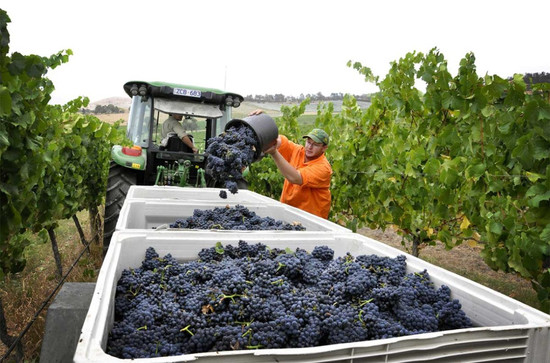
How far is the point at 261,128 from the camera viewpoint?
8.01ft

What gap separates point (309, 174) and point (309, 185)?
12 centimetres

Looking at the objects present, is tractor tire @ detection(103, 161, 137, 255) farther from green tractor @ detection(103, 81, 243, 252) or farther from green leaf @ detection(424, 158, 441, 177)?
green leaf @ detection(424, 158, 441, 177)

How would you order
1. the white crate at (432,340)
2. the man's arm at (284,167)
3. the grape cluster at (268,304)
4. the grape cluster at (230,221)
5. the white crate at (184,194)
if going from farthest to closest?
the white crate at (184,194) < the man's arm at (284,167) < the grape cluster at (230,221) < the grape cluster at (268,304) < the white crate at (432,340)

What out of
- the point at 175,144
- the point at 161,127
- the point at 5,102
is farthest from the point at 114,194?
the point at 5,102

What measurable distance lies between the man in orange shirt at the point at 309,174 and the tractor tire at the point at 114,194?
1993mm

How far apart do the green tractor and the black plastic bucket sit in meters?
2.11

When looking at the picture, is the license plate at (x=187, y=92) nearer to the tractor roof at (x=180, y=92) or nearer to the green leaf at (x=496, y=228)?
the tractor roof at (x=180, y=92)

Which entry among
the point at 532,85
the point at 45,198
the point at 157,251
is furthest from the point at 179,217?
the point at 532,85

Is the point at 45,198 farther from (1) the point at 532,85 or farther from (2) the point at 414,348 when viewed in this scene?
(1) the point at 532,85

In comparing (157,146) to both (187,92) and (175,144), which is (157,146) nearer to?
(175,144)

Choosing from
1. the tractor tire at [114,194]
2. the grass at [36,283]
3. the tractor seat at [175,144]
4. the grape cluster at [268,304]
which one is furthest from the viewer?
the tractor seat at [175,144]

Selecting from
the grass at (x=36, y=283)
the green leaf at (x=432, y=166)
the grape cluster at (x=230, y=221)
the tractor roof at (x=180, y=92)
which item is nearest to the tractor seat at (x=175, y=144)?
the tractor roof at (x=180, y=92)

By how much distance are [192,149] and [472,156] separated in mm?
3427

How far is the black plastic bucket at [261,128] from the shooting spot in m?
2.41
